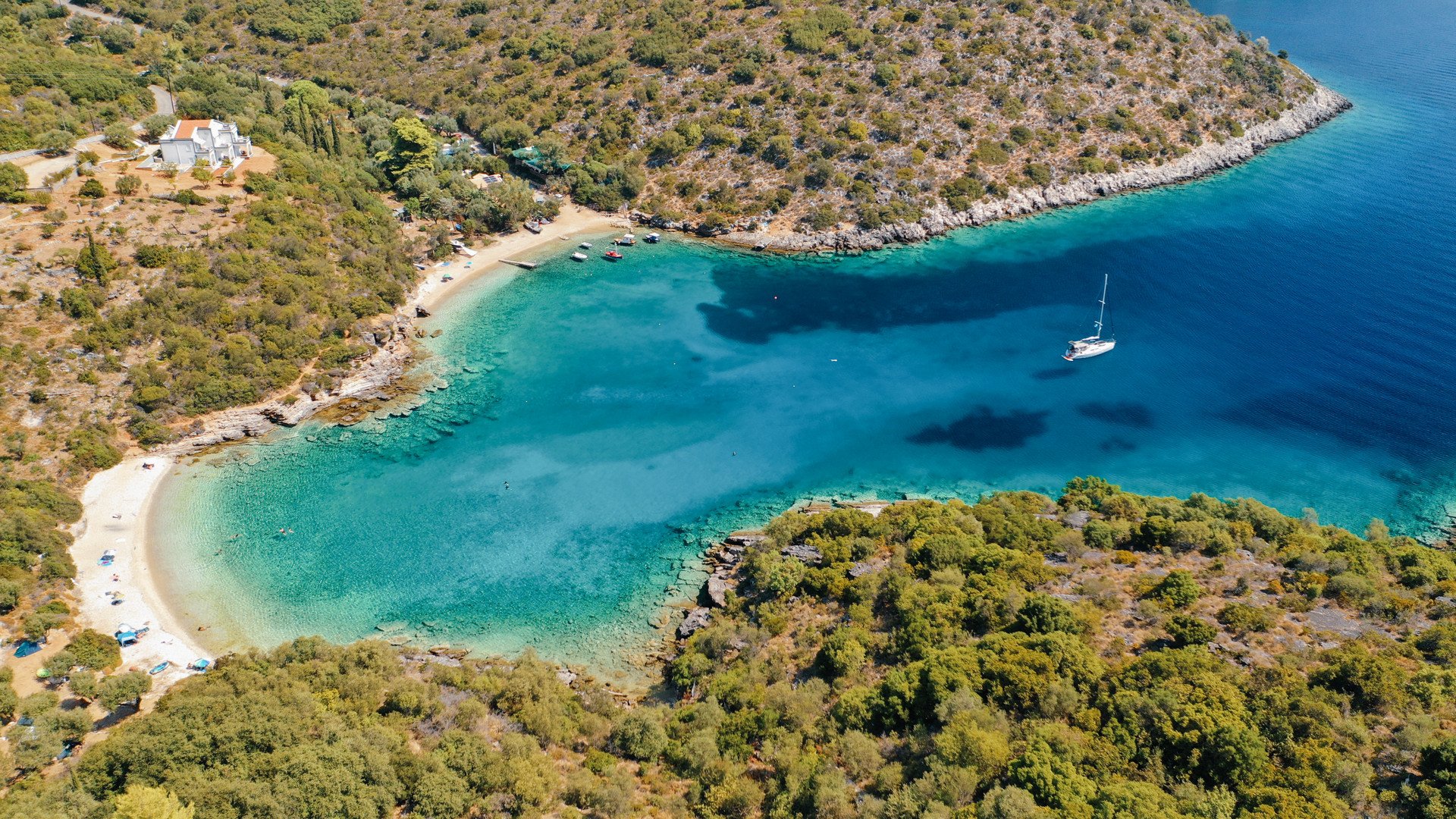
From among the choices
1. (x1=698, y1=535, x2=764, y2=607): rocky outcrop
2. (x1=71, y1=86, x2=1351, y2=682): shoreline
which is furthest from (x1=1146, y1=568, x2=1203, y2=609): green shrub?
(x1=71, y1=86, x2=1351, y2=682): shoreline

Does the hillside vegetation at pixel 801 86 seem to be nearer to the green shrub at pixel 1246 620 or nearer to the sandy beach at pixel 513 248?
the sandy beach at pixel 513 248

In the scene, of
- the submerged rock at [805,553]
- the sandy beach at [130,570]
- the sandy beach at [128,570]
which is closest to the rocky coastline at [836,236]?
the sandy beach at [130,570]

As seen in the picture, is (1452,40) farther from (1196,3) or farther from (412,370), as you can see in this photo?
(412,370)

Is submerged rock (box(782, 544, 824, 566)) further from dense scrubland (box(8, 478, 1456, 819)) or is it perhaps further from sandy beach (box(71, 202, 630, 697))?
sandy beach (box(71, 202, 630, 697))

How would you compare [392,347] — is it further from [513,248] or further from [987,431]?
[987,431]

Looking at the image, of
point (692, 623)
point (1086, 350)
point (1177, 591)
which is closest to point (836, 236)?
point (1086, 350)

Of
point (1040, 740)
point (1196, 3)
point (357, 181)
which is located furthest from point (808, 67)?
point (1196, 3)
